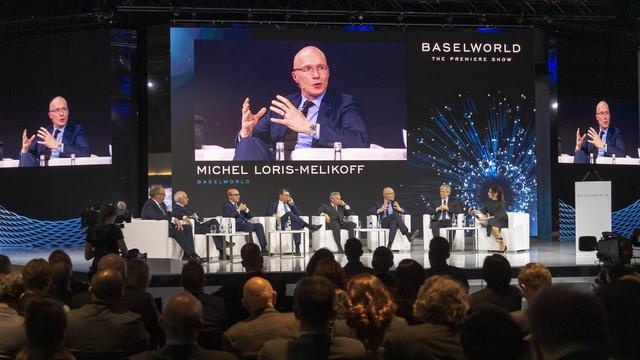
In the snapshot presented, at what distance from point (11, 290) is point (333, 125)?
975cm

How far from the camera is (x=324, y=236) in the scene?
12211 mm

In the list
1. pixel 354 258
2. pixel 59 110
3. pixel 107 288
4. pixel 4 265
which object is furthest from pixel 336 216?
pixel 107 288

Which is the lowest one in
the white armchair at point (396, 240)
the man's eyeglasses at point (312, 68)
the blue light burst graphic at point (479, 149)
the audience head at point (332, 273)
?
the white armchair at point (396, 240)

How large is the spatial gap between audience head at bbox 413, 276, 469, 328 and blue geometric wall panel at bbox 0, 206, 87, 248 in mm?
12187

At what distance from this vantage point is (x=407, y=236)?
1236cm

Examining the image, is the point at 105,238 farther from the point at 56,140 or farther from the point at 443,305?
the point at 56,140

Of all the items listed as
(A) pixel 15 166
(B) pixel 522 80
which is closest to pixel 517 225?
(B) pixel 522 80

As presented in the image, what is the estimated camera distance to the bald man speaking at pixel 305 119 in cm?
1273

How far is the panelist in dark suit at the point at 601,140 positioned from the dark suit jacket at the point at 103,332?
13250mm

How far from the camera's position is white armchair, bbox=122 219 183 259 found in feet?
34.4

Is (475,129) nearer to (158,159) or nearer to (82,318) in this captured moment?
(158,159)

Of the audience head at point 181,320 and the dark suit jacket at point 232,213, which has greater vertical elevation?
the dark suit jacket at point 232,213

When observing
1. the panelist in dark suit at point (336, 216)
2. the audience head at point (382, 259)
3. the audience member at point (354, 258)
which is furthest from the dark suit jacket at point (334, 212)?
the audience head at point (382, 259)

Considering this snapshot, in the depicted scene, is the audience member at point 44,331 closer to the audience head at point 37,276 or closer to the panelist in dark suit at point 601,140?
the audience head at point 37,276
